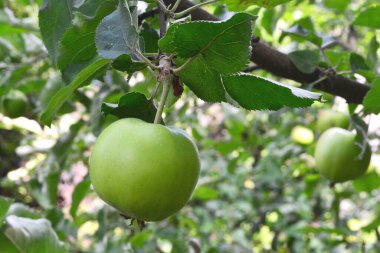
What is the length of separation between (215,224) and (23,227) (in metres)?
2.13

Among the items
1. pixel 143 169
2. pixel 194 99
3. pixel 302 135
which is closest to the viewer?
pixel 143 169

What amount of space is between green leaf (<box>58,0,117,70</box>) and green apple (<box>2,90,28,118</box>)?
1.03 m

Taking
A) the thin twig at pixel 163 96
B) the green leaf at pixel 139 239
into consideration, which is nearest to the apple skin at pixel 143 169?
the thin twig at pixel 163 96

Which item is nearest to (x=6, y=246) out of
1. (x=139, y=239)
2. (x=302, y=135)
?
(x=139, y=239)

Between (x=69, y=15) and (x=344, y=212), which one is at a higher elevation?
(x=69, y=15)

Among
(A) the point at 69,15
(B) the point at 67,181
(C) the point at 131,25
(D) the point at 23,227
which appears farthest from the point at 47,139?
(C) the point at 131,25

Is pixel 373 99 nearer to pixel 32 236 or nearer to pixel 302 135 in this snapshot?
pixel 32 236

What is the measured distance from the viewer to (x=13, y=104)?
1765 millimetres

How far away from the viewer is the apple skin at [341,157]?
Answer: 1242 mm

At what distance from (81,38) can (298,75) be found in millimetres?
534

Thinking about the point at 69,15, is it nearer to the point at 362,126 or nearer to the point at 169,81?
the point at 169,81

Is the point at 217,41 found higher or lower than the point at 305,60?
higher

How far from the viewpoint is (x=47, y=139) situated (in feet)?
7.67

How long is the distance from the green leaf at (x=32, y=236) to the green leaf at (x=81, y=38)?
34 centimetres
